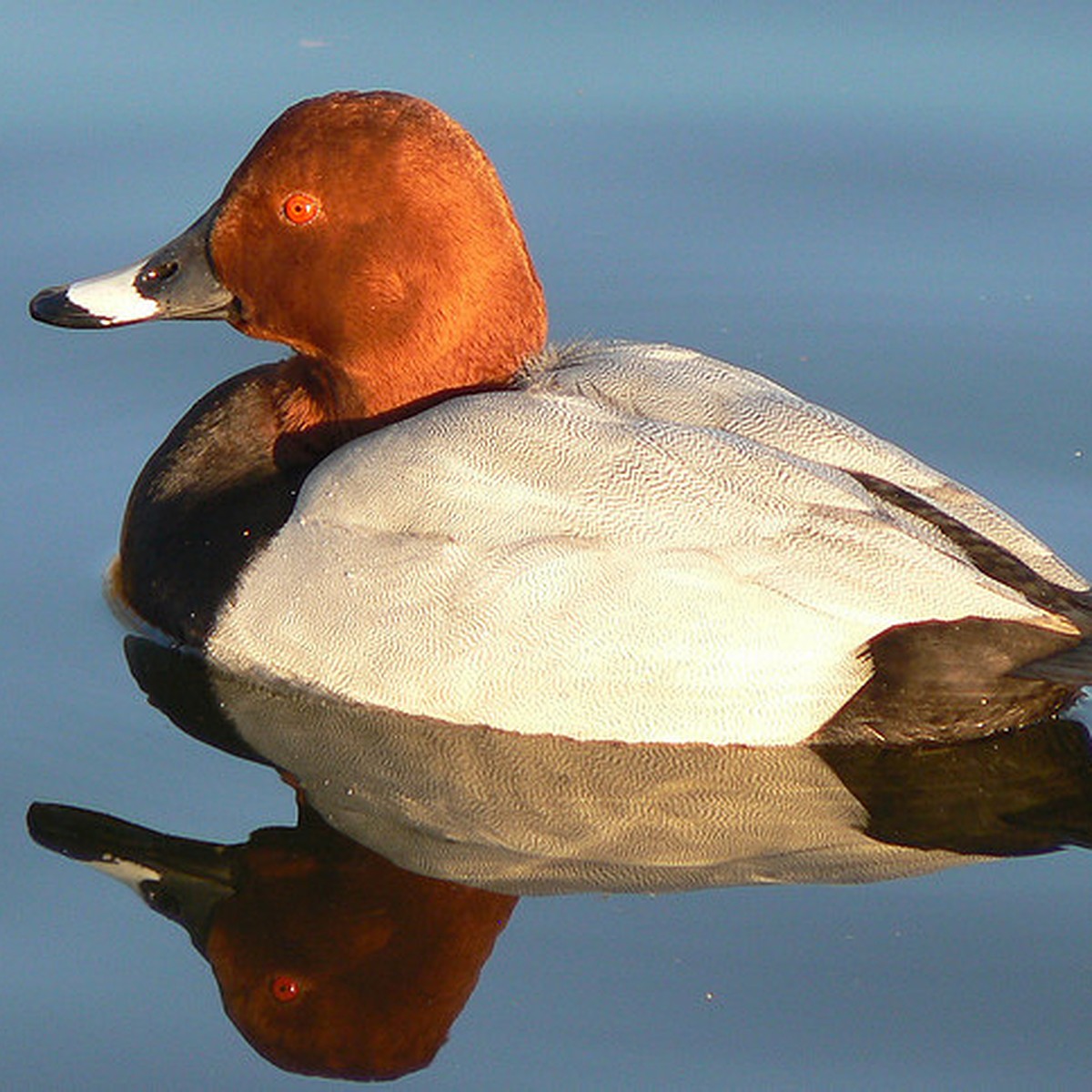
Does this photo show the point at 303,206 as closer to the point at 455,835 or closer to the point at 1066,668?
the point at 455,835

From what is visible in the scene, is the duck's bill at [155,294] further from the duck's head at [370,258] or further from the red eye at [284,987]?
the red eye at [284,987]

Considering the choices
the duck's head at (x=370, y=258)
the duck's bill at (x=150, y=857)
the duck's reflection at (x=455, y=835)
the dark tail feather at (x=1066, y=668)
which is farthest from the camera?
the duck's head at (x=370, y=258)

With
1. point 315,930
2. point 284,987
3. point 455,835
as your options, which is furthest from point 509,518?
point 284,987

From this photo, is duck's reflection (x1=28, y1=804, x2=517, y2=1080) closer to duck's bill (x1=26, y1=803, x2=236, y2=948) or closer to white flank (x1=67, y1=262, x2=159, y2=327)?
duck's bill (x1=26, y1=803, x2=236, y2=948)

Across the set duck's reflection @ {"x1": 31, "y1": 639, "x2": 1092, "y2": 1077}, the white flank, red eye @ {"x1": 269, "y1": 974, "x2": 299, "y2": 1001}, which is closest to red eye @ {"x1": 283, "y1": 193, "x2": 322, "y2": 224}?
the white flank

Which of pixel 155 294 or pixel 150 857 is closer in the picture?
pixel 150 857

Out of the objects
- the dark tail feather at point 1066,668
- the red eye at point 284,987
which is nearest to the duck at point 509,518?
the dark tail feather at point 1066,668
